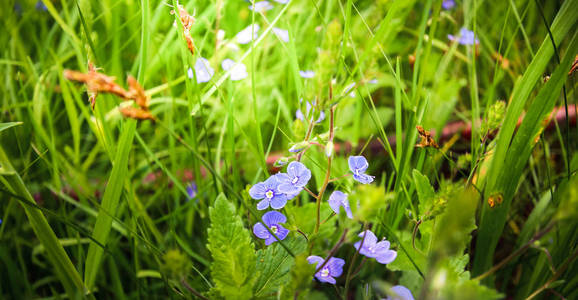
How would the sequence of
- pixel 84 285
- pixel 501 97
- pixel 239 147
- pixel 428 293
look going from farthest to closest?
pixel 501 97
pixel 239 147
pixel 84 285
pixel 428 293

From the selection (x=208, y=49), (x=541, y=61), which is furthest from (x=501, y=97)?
(x=208, y=49)

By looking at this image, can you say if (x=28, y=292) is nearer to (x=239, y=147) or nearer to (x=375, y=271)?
(x=239, y=147)

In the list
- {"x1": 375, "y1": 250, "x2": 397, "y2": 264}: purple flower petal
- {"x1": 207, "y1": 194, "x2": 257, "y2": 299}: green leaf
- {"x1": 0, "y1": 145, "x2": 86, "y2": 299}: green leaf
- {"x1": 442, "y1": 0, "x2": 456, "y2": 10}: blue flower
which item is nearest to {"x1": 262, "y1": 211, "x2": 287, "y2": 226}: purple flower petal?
{"x1": 207, "y1": 194, "x2": 257, "y2": 299}: green leaf

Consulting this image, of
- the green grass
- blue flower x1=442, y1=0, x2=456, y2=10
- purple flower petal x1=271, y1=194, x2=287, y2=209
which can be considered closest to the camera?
the green grass

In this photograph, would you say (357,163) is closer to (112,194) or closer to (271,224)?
(271,224)

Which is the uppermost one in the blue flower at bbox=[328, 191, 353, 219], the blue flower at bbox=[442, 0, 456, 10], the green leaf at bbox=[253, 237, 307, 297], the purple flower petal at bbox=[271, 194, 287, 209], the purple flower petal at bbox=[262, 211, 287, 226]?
the blue flower at bbox=[442, 0, 456, 10]

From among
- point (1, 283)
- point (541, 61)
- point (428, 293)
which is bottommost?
point (1, 283)

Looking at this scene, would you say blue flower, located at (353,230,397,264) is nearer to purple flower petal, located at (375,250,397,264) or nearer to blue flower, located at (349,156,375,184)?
purple flower petal, located at (375,250,397,264)
